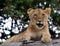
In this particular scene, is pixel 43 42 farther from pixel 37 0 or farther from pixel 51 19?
pixel 37 0

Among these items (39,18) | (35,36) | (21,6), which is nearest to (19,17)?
(21,6)

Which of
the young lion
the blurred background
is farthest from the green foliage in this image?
the young lion

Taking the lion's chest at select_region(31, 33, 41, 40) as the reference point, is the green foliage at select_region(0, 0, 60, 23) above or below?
above

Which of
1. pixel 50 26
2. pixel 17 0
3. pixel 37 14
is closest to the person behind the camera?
pixel 37 14

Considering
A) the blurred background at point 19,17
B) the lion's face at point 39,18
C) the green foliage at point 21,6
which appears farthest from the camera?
the green foliage at point 21,6

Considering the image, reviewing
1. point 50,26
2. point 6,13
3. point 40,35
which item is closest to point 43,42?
point 40,35

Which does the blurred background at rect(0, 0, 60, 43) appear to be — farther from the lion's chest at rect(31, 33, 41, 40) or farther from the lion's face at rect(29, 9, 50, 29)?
the lion's face at rect(29, 9, 50, 29)

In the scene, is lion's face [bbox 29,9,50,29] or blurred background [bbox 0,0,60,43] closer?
lion's face [bbox 29,9,50,29]

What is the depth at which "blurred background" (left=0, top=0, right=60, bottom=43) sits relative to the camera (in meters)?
9.55

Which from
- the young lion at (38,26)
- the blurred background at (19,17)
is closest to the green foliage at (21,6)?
the blurred background at (19,17)

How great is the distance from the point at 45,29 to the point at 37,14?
0.34 meters

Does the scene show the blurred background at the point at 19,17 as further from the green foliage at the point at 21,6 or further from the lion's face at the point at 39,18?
the lion's face at the point at 39,18

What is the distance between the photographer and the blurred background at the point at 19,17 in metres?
9.55

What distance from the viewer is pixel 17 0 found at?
1049 cm
